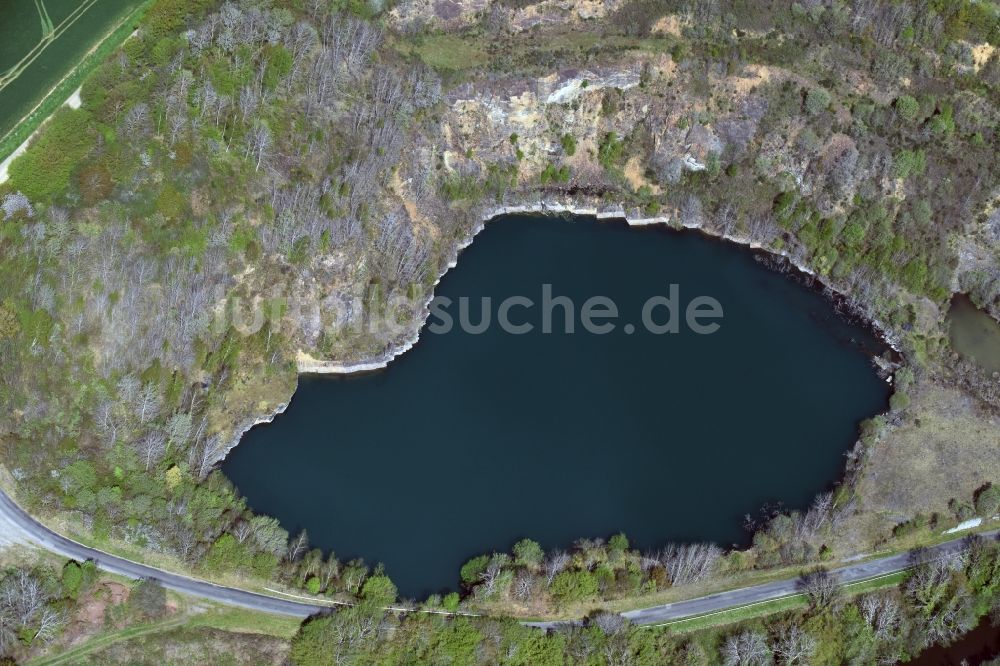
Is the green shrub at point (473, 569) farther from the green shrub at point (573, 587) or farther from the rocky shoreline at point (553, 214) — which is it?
the rocky shoreline at point (553, 214)

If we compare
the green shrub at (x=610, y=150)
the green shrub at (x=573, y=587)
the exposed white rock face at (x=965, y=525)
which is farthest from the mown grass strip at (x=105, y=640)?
the exposed white rock face at (x=965, y=525)

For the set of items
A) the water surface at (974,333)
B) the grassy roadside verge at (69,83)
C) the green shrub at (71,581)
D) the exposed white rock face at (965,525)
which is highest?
the grassy roadside verge at (69,83)

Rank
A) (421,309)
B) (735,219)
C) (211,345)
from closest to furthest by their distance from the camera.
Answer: (211,345), (421,309), (735,219)

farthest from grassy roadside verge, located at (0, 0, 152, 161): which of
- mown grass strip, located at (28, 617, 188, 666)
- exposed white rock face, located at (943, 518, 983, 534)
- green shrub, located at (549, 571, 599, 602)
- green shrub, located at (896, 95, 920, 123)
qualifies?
exposed white rock face, located at (943, 518, 983, 534)

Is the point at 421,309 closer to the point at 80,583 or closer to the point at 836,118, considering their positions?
the point at 80,583

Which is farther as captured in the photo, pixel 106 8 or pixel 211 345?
pixel 106 8

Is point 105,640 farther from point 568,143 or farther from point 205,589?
point 568,143

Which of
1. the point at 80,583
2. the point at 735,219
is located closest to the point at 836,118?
the point at 735,219
